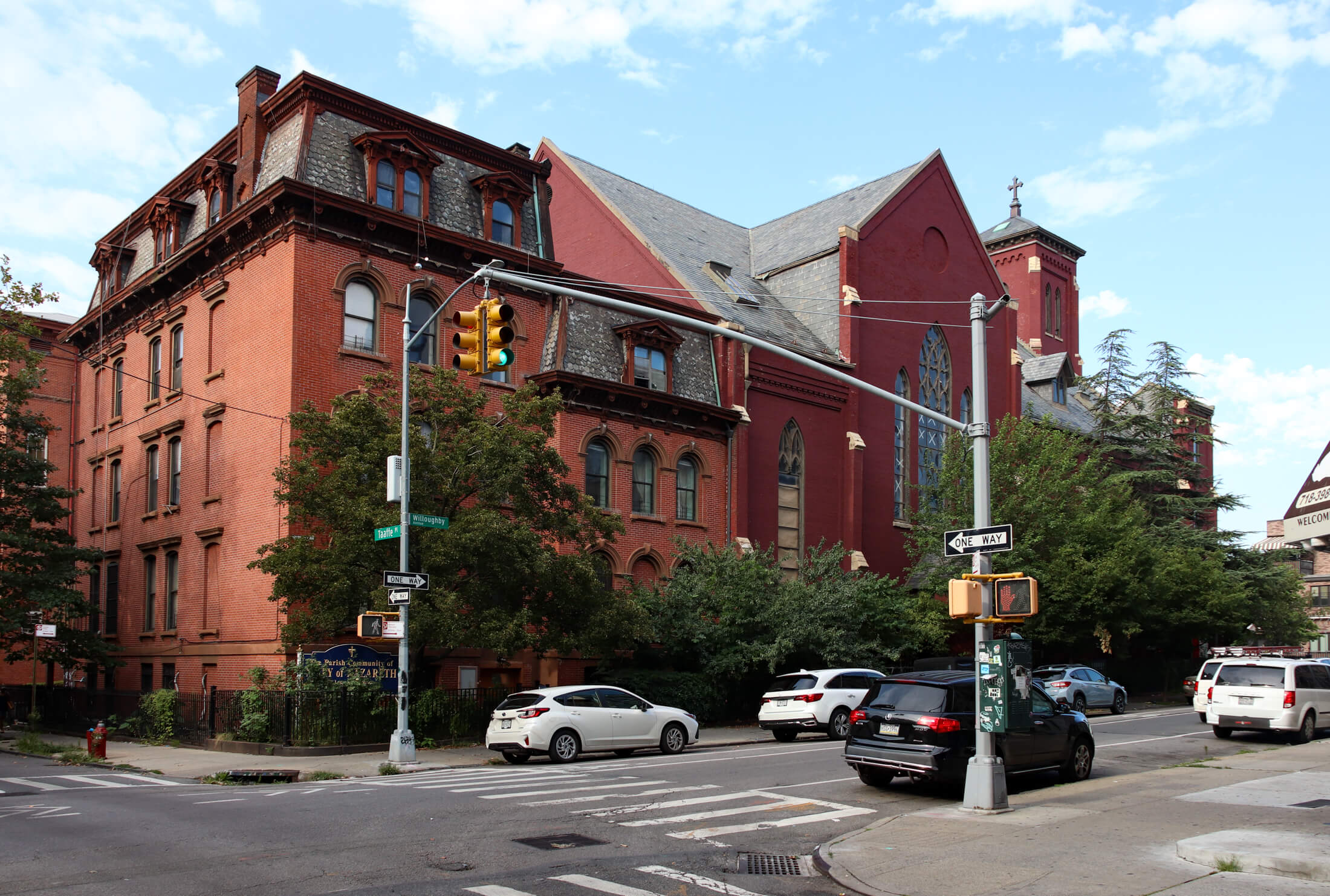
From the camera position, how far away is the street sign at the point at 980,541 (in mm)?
13734

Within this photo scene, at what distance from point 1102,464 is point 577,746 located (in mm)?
40237

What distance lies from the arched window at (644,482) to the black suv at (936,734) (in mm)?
18431

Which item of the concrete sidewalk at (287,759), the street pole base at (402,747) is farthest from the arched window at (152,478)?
the street pole base at (402,747)

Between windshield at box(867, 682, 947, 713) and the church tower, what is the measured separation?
5914cm

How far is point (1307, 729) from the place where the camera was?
952 inches

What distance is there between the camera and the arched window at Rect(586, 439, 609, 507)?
32969 millimetres

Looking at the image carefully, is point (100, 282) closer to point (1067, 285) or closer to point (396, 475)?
point (396, 475)

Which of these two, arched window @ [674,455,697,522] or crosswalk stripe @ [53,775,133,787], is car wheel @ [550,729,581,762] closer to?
crosswalk stripe @ [53,775,133,787]

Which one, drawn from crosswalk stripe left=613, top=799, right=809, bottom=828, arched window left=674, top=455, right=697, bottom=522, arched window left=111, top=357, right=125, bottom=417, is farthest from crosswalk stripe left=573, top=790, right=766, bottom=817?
arched window left=111, top=357, right=125, bottom=417

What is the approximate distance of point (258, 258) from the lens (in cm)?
2859

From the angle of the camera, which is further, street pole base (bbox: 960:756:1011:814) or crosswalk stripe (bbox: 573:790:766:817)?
crosswalk stripe (bbox: 573:790:766:817)

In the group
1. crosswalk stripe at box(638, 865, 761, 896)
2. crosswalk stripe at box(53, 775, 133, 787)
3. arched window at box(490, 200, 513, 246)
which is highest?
arched window at box(490, 200, 513, 246)

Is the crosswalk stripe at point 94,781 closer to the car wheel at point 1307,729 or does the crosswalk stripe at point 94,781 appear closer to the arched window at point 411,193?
the arched window at point 411,193

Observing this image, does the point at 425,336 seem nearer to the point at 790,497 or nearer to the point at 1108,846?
the point at 790,497
